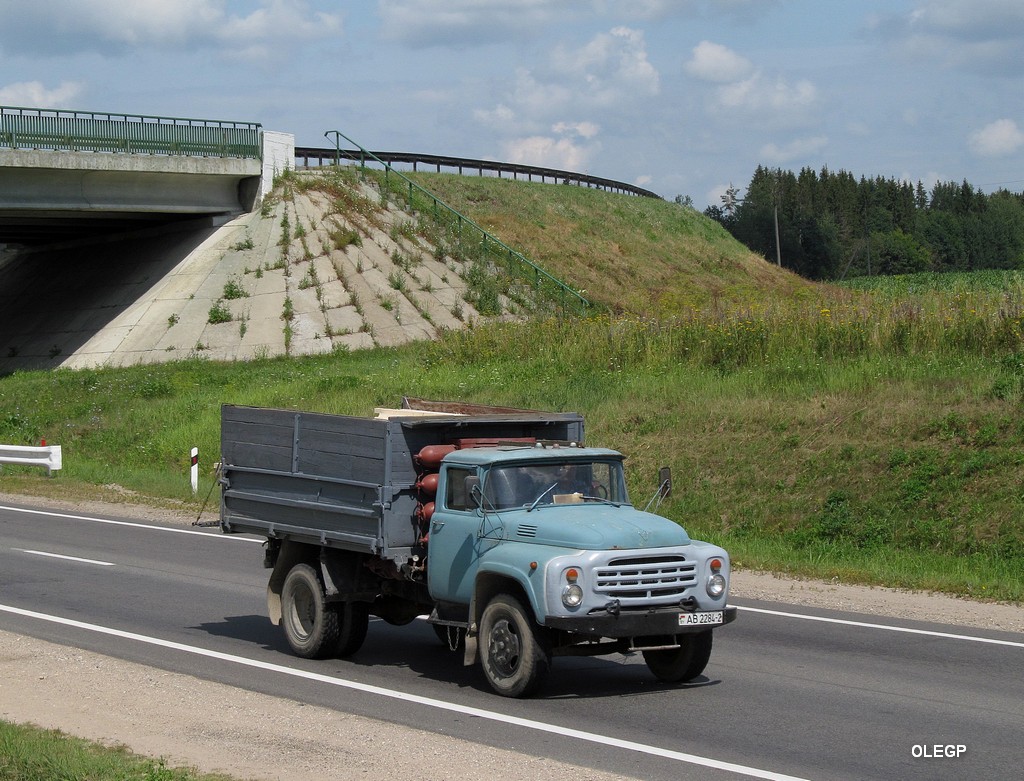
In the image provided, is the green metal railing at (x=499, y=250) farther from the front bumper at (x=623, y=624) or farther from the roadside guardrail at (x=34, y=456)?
the front bumper at (x=623, y=624)

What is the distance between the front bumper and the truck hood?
0.49m

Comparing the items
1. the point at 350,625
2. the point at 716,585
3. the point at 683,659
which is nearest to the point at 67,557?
the point at 350,625

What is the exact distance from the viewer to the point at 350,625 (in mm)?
10555

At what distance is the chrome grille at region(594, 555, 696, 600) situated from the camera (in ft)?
28.0

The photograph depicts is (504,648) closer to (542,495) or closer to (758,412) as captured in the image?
(542,495)

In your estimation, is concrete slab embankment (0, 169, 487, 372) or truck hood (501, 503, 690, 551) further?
concrete slab embankment (0, 169, 487, 372)

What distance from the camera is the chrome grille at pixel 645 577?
28.0 ft

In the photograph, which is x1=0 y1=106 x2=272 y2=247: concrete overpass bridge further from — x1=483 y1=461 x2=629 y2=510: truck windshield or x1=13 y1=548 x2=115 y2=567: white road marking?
x1=483 y1=461 x2=629 y2=510: truck windshield

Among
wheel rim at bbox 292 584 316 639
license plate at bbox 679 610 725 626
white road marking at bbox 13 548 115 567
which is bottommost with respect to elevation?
white road marking at bbox 13 548 115 567

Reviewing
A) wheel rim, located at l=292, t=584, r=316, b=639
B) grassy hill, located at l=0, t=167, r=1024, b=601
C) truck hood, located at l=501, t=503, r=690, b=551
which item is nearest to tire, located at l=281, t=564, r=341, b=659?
wheel rim, located at l=292, t=584, r=316, b=639

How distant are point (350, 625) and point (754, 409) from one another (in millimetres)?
11822

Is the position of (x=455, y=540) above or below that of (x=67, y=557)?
above

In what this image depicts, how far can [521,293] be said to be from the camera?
4291 centimetres

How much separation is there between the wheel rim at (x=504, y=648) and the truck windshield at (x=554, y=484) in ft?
3.15
